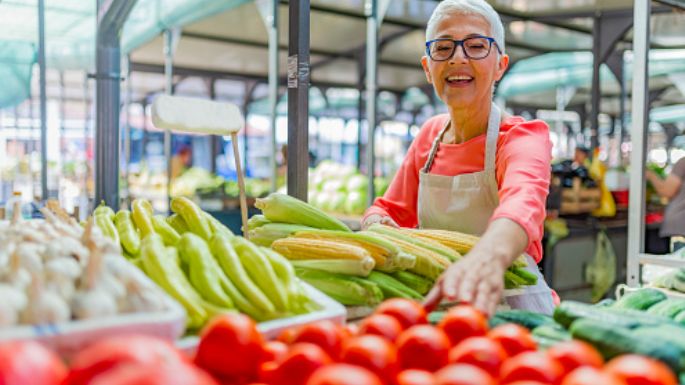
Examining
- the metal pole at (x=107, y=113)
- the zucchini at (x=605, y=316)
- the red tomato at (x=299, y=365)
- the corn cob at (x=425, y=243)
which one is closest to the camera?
the red tomato at (x=299, y=365)

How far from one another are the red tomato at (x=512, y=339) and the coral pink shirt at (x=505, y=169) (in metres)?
0.55

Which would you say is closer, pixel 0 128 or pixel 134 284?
pixel 134 284

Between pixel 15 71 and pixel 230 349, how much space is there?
16.5ft

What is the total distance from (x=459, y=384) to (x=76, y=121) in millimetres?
16416

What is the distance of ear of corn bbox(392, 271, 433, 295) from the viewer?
177 cm

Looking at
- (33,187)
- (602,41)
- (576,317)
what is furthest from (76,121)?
(576,317)

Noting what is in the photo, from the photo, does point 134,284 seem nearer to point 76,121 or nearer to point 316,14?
point 316,14

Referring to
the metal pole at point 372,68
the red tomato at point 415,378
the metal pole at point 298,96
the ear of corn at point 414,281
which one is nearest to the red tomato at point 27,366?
the red tomato at point 415,378

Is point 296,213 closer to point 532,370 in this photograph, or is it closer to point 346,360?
point 346,360

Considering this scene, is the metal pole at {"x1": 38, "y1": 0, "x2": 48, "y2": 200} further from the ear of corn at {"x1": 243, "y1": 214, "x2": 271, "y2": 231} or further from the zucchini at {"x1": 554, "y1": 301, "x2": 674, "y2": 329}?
the zucchini at {"x1": 554, "y1": 301, "x2": 674, "y2": 329}

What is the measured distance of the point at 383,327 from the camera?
1.13 metres

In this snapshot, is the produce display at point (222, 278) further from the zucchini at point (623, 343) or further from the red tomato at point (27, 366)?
the zucchini at point (623, 343)

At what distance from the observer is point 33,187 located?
7.31 meters

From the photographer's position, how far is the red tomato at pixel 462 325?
1148 mm
